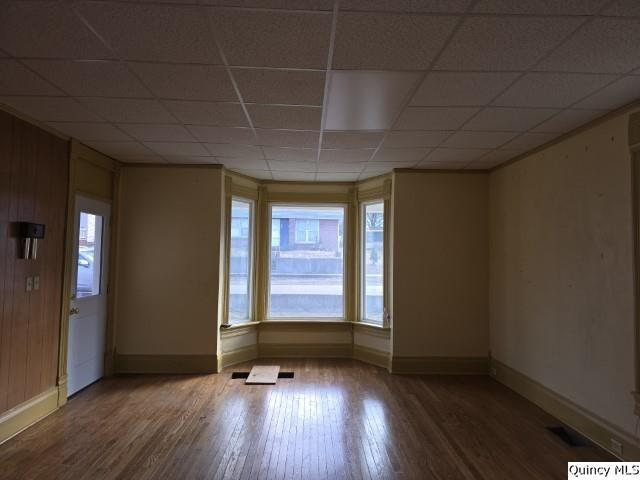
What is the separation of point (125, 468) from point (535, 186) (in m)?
4.31

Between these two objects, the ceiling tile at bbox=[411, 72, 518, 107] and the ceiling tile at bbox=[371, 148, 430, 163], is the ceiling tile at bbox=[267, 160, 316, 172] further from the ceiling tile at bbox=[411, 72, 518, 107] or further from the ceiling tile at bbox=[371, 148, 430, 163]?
the ceiling tile at bbox=[411, 72, 518, 107]

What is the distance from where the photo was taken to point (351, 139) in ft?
11.7

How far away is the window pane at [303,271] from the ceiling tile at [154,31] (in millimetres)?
3527

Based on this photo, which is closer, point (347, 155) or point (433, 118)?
point (433, 118)

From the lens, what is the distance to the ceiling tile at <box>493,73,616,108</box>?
230 centimetres

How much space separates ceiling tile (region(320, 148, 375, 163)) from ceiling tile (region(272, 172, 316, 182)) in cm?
80

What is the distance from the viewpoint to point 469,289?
475 cm

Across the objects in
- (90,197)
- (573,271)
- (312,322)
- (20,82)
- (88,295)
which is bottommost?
(312,322)

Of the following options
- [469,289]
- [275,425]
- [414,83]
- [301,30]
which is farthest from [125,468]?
[469,289]

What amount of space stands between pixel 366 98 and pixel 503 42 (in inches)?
37.7

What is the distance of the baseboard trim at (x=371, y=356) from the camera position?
4.94 metres

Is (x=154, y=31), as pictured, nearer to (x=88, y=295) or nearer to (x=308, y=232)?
(x=88, y=295)

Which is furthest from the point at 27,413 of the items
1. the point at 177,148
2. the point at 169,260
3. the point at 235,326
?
the point at 177,148

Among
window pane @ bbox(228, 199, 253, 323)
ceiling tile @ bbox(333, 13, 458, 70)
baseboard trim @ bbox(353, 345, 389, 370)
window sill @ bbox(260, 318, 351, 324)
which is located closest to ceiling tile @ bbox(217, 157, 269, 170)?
window pane @ bbox(228, 199, 253, 323)
